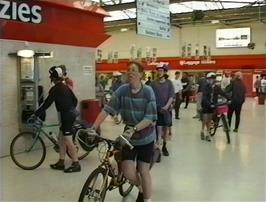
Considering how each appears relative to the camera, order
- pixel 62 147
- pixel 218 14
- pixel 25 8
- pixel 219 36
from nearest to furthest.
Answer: pixel 62 147, pixel 25 8, pixel 218 14, pixel 219 36

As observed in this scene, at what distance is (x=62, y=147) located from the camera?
20.9ft

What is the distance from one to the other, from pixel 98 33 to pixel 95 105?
1700mm

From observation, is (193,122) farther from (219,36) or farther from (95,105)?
(219,36)

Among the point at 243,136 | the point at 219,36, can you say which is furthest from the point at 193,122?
the point at 219,36

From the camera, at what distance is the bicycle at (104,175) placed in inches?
146

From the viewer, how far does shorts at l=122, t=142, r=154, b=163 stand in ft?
12.9

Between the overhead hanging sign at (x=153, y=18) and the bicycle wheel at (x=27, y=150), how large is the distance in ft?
7.78

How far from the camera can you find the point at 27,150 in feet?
21.2

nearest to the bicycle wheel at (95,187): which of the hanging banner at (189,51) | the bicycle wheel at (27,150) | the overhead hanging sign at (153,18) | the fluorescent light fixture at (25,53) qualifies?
the bicycle wheel at (27,150)

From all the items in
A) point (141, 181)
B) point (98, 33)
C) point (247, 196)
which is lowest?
point (247, 196)

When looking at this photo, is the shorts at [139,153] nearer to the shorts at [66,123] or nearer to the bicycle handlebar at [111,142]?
the bicycle handlebar at [111,142]

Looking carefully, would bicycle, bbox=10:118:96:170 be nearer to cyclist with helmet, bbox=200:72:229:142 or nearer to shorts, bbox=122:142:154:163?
shorts, bbox=122:142:154:163

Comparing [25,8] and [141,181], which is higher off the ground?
[25,8]

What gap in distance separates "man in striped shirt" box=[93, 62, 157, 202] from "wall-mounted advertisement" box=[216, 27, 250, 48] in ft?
66.8
